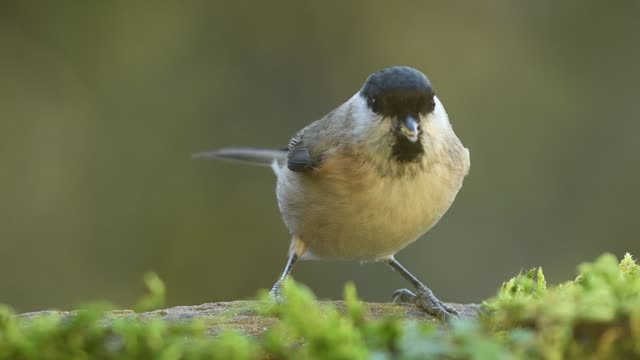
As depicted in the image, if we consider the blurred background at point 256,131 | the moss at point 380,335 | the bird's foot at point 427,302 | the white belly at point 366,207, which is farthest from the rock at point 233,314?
the blurred background at point 256,131

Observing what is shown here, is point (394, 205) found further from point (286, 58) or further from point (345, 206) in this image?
point (286, 58)

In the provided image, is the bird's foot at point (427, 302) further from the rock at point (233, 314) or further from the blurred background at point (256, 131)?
the blurred background at point (256, 131)

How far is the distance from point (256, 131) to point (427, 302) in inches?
194

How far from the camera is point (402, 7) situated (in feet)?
27.3

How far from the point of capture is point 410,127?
323cm

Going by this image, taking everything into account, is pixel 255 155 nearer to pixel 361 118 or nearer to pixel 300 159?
pixel 300 159

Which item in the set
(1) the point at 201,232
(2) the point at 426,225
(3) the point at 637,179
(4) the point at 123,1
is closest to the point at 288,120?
(1) the point at 201,232

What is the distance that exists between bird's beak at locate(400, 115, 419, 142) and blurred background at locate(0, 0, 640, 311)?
14.1ft

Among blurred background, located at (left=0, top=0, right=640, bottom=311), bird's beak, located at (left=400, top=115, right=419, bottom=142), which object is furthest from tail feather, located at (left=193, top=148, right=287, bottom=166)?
blurred background, located at (left=0, top=0, right=640, bottom=311)

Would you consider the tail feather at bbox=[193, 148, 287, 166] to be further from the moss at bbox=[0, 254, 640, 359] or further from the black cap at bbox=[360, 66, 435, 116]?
the moss at bbox=[0, 254, 640, 359]

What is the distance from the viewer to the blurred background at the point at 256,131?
7.60 metres

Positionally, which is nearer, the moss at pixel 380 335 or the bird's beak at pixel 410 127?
the moss at pixel 380 335

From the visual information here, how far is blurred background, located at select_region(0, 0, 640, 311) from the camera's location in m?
7.60

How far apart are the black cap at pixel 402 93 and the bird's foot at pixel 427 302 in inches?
30.9
